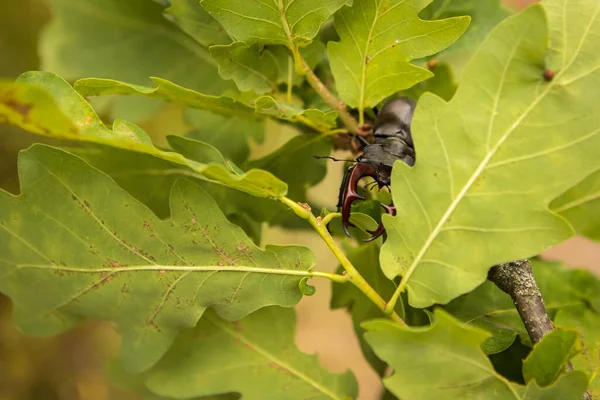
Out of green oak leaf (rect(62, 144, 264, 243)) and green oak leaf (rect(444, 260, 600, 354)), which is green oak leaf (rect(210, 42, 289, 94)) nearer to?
green oak leaf (rect(62, 144, 264, 243))

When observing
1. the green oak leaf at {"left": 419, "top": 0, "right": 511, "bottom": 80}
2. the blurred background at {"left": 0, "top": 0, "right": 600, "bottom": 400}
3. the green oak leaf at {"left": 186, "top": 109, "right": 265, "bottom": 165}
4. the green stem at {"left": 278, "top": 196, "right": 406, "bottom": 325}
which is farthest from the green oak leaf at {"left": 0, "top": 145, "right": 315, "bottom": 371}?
the blurred background at {"left": 0, "top": 0, "right": 600, "bottom": 400}

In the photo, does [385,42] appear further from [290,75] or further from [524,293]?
[524,293]

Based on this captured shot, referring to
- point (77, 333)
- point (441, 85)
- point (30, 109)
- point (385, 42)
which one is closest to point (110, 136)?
point (30, 109)

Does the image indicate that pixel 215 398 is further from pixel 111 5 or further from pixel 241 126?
pixel 111 5

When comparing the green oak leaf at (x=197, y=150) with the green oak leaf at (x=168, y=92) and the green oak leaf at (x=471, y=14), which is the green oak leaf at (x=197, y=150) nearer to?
the green oak leaf at (x=168, y=92)

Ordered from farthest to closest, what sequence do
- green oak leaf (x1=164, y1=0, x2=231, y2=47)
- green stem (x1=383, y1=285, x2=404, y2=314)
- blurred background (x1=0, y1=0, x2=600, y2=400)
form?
blurred background (x1=0, y1=0, x2=600, y2=400) → green oak leaf (x1=164, y1=0, x2=231, y2=47) → green stem (x1=383, y1=285, x2=404, y2=314)

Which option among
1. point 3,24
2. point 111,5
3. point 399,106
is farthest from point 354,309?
point 3,24
